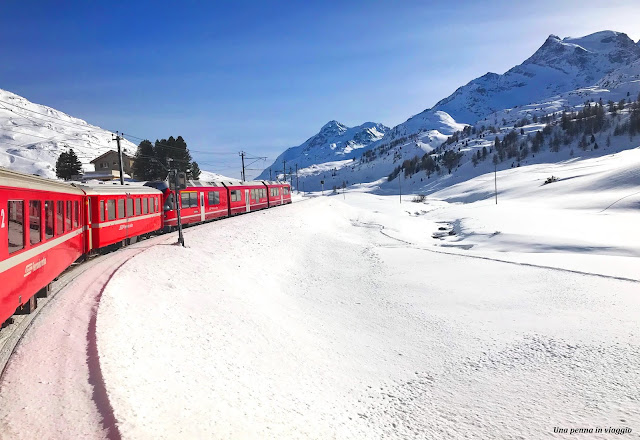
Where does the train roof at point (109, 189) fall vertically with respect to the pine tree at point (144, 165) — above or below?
below

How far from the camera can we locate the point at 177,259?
17.4 meters

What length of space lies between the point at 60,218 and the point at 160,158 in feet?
243

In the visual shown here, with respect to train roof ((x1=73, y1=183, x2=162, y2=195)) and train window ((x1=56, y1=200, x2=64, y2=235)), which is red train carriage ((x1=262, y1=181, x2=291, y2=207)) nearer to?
train roof ((x1=73, y1=183, x2=162, y2=195))

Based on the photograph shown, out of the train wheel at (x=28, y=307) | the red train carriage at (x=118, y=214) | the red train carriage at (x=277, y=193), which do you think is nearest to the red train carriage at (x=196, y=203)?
the red train carriage at (x=118, y=214)

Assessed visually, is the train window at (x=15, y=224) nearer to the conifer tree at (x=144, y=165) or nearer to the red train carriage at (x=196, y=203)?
the red train carriage at (x=196, y=203)

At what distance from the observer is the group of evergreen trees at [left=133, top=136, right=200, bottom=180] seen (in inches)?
3145

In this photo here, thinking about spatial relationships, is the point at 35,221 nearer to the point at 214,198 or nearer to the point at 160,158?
the point at 214,198

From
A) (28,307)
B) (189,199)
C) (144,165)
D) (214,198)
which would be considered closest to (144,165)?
(144,165)

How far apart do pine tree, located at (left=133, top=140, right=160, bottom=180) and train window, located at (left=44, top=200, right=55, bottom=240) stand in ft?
237

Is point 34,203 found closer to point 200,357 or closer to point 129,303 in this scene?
point 129,303

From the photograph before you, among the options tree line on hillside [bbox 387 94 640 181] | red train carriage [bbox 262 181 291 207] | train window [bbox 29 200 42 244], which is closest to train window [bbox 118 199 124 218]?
train window [bbox 29 200 42 244]

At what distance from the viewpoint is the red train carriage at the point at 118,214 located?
57.6ft

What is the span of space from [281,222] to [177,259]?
1746cm

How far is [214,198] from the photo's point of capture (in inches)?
1358
